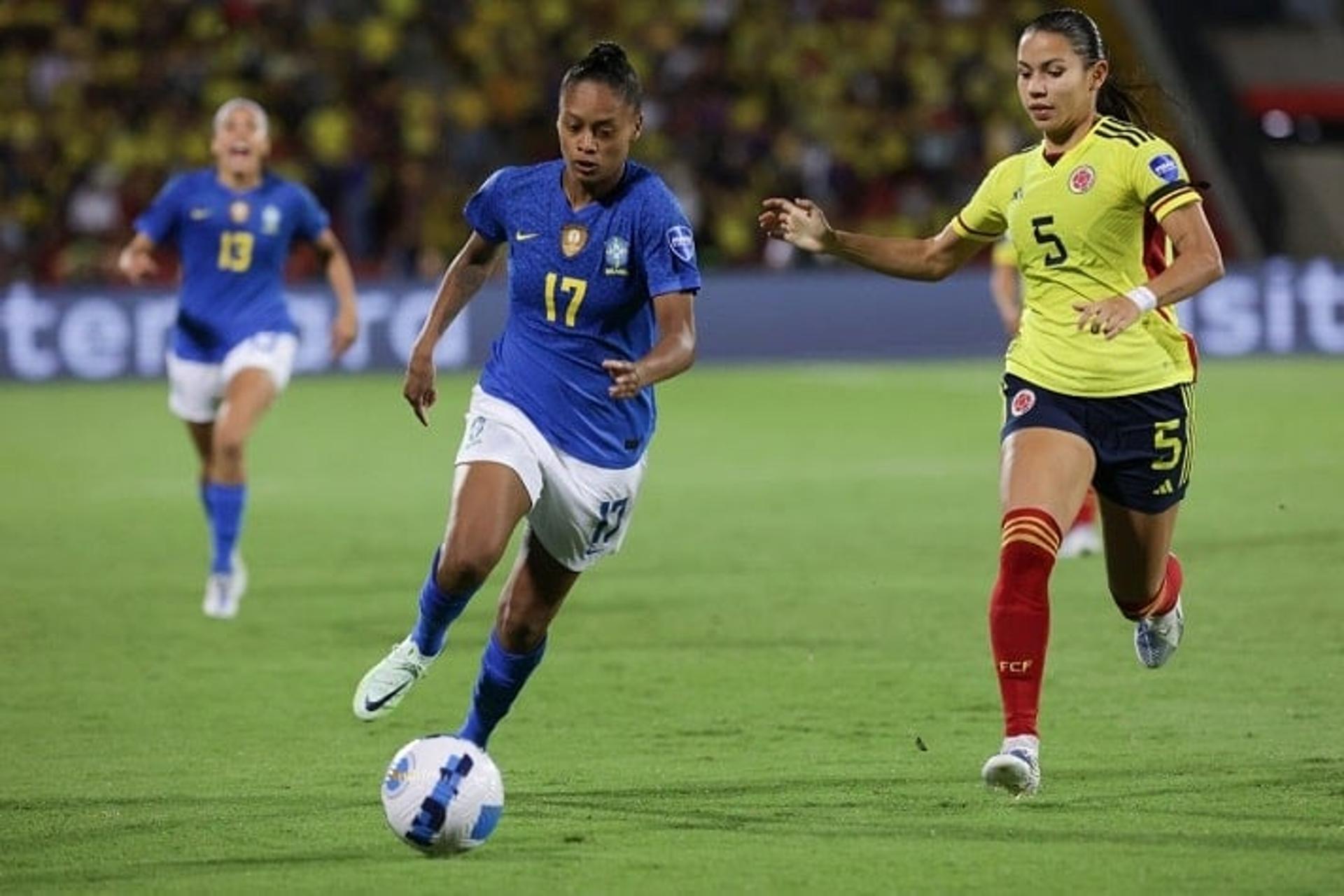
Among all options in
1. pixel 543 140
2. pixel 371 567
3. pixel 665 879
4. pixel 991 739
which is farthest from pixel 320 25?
pixel 665 879

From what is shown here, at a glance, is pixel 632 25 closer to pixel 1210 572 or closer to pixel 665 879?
pixel 1210 572

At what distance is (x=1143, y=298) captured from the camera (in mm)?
7207

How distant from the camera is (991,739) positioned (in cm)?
862

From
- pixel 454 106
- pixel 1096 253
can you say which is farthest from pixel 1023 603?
pixel 454 106

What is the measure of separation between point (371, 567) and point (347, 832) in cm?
699

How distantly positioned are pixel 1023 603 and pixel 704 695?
252cm

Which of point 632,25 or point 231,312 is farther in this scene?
point 632,25

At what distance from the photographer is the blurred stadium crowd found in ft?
90.8

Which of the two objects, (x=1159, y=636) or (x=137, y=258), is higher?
(x=1159, y=636)

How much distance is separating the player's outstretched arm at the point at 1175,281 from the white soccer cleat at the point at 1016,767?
1.19 m

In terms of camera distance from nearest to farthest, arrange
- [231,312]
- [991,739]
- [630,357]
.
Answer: [630,357] → [991,739] → [231,312]

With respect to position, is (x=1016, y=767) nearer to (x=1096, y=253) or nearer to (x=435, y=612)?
(x=1096, y=253)

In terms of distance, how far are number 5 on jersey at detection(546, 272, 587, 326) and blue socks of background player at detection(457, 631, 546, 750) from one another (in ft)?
3.19

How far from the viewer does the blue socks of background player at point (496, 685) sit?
7.54 m
